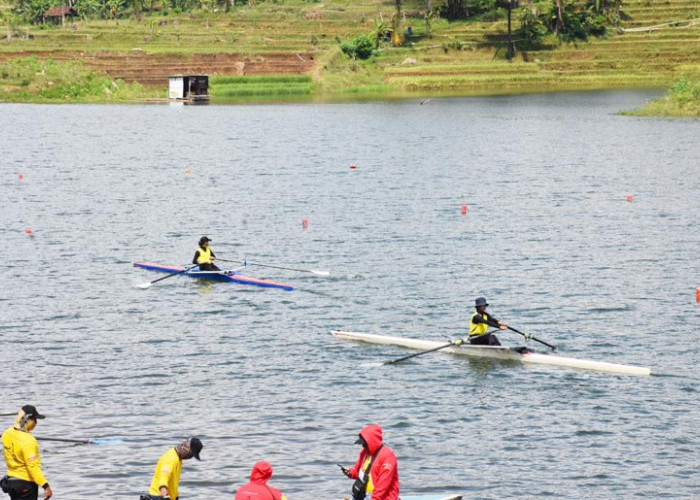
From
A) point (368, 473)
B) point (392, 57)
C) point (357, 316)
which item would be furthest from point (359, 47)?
point (368, 473)

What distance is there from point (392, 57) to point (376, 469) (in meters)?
160

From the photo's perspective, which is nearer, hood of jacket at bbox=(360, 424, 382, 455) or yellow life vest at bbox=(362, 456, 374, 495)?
hood of jacket at bbox=(360, 424, 382, 455)

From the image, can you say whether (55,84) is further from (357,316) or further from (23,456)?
(23,456)

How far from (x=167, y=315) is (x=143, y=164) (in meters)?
53.9

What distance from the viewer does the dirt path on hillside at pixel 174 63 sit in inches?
6511

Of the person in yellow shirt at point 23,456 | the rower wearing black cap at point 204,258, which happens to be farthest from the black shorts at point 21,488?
the rower wearing black cap at point 204,258

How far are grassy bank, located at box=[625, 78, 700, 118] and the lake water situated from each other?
17.9 metres

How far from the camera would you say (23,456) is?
22438 mm

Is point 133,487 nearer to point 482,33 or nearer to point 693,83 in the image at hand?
point 693,83

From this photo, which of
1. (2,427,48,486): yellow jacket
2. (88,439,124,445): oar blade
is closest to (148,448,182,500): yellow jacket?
(2,427,48,486): yellow jacket

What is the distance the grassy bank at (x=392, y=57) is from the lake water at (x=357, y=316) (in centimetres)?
6904

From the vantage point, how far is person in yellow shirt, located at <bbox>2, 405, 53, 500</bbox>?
2239cm

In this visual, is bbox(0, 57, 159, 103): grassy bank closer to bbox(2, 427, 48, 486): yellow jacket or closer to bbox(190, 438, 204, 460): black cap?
bbox(2, 427, 48, 486): yellow jacket

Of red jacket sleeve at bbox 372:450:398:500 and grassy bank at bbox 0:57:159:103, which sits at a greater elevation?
grassy bank at bbox 0:57:159:103
